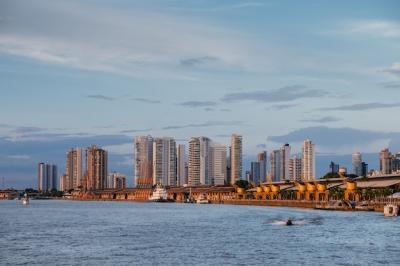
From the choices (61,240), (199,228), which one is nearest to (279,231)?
(199,228)

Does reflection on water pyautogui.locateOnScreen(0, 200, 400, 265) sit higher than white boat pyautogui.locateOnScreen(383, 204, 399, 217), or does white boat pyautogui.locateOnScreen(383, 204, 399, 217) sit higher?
white boat pyautogui.locateOnScreen(383, 204, 399, 217)

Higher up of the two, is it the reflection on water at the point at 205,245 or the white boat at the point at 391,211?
the white boat at the point at 391,211

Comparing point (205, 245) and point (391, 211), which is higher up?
point (391, 211)

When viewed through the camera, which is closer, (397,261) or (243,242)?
(397,261)

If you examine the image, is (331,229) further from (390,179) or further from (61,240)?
(390,179)

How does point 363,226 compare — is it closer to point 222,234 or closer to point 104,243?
point 222,234

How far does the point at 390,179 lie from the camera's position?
18000 cm

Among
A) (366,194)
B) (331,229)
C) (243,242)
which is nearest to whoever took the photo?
(243,242)

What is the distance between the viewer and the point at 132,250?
210ft

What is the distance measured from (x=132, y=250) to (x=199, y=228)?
33029 millimetres

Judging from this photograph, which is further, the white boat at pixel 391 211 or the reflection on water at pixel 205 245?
the white boat at pixel 391 211

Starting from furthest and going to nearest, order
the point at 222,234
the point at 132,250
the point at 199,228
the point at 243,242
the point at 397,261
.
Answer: the point at 199,228 < the point at 222,234 < the point at 243,242 < the point at 132,250 < the point at 397,261

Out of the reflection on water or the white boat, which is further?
the white boat

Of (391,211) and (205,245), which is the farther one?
(391,211)
